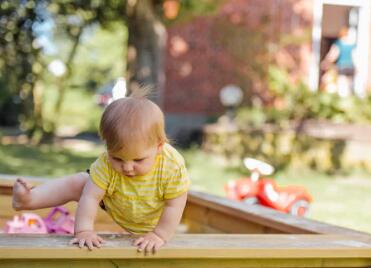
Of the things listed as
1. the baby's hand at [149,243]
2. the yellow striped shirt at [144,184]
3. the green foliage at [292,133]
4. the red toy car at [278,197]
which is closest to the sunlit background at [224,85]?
the green foliage at [292,133]

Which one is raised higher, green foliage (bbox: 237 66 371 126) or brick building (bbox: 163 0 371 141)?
brick building (bbox: 163 0 371 141)

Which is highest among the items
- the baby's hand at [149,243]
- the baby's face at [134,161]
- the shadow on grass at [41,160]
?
the baby's face at [134,161]

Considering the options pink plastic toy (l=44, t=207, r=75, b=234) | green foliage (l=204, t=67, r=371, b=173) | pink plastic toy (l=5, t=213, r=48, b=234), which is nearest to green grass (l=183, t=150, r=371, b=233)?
green foliage (l=204, t=67, r=371, b=173)

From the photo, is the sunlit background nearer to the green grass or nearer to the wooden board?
the green grass

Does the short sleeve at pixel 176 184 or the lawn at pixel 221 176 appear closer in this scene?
the short sleeve at pixel 176 184

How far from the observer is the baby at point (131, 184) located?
2.21m

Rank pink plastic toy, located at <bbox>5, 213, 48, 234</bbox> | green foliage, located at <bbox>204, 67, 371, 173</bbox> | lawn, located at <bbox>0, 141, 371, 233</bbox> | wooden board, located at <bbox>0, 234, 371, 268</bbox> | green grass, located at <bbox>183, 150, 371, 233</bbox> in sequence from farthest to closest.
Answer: green foliage, located at <bbox>204, 67, 371, 173</bbox>, lawn, located at <bbox>0, 141, 371, 233</bbox>, green grass, located at <bbox>183, 150, 371, 233</bbox>, pink plastic toy, located at <bbox>5, 213, 48, 234</bbox>, wooden board, located at <bbox>0, 234, 371, 268</bbox>

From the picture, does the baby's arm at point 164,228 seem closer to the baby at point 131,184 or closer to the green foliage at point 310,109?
the baby at point 131,184

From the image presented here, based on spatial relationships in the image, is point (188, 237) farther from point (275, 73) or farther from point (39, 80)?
point (39, 80)

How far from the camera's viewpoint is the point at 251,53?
12.3 meters

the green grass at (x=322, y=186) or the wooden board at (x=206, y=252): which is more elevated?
the wooden board at (x=206, y=252)

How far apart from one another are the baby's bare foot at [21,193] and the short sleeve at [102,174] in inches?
9.2

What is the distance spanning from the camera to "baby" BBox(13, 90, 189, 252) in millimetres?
2207

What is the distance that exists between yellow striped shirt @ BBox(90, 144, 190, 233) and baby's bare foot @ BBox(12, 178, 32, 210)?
232 millimetres
